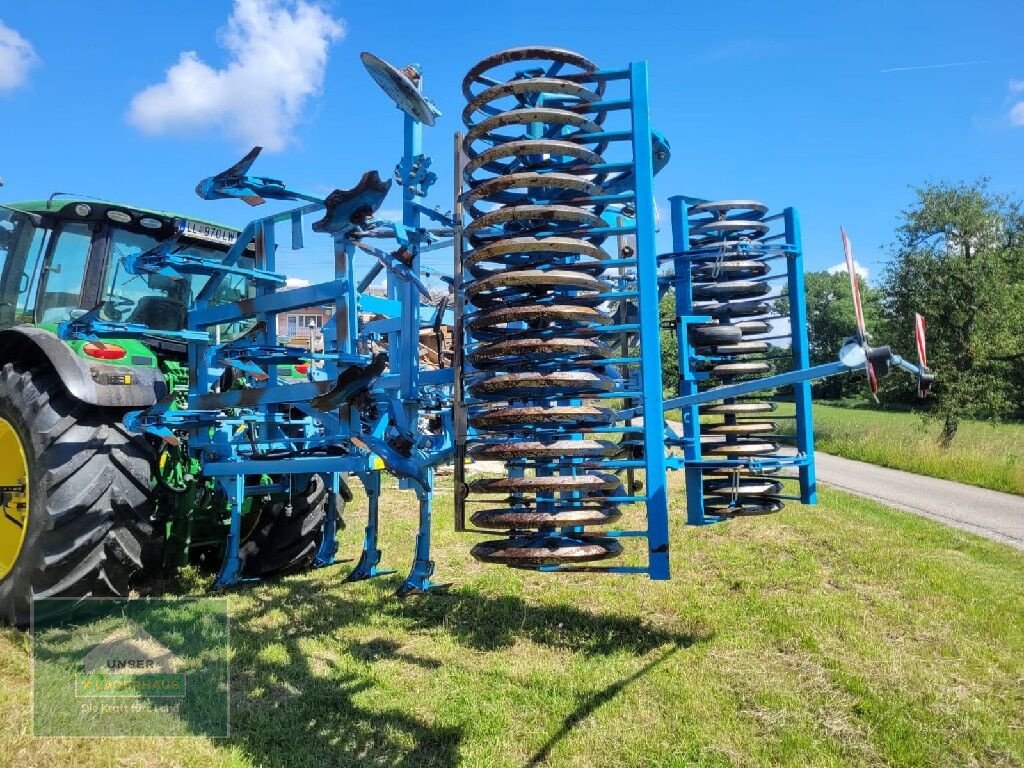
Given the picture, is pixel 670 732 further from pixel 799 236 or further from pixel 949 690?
pixel 799 236

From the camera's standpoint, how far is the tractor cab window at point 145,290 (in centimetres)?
470

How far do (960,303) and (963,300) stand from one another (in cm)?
9

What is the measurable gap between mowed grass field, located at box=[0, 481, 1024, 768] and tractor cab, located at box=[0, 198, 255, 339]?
201 cm

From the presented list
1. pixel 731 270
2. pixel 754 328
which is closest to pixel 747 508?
pixel 754 328

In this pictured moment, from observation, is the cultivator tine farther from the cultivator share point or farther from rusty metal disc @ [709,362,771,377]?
rusty metal disc @ [709,362,771,377]

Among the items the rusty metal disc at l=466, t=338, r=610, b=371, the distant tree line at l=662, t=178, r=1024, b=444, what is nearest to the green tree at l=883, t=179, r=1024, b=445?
the distant tree line at l=662, t=178, r=1024, b=444

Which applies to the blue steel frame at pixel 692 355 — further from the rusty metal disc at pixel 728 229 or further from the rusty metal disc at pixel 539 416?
the rusty metal disc at pixel 539 416

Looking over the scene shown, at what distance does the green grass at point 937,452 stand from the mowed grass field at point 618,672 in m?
8.52

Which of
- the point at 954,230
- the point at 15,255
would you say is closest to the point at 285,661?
the point at 15,255

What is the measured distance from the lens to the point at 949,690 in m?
3.16

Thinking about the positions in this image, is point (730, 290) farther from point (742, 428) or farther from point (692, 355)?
point (742, 428)

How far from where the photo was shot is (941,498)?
35.5 ft

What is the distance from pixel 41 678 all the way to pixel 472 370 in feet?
8.06

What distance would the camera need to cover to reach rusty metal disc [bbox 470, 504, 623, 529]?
2627mm
